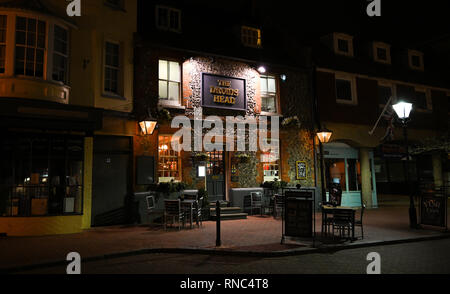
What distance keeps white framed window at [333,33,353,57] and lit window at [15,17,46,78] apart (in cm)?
1437

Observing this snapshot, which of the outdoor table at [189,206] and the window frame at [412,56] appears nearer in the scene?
the outdoor table at [189,206]

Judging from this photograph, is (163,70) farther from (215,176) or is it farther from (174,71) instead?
(215,176)

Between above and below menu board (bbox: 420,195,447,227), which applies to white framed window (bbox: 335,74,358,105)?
above

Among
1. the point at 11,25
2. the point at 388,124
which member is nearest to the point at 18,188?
the point at 11,25

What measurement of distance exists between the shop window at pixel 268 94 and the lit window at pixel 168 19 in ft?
15.1

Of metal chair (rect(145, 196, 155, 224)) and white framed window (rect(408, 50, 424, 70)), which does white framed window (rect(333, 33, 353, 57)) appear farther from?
metal chair (rect(145, 196, 155, 224))

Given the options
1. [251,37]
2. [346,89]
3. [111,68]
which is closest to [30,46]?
[111,68]

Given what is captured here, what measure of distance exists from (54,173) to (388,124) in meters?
16.4

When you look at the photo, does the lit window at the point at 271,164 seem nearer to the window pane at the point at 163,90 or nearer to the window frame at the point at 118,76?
the window pane at the point at 163,90

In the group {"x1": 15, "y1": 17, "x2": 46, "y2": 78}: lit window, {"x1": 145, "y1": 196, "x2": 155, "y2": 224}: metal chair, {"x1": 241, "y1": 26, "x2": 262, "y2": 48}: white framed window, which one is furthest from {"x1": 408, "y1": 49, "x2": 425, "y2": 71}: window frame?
{"x1": 15, "y1": 17, "x2": 46, "y2": 78}: lit window

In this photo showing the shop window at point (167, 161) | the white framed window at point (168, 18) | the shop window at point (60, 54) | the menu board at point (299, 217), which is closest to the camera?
the menu board at point (299, 217)

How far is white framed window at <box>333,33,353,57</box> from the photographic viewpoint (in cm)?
1867

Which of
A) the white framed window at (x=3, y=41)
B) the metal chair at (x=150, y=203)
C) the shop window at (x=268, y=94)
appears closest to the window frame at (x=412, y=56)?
the shop window at (x=268, y=94)

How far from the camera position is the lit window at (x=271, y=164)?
15688 mm
